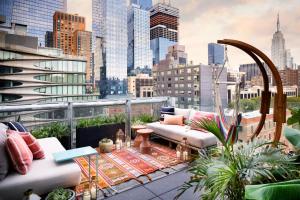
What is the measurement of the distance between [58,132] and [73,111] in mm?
539

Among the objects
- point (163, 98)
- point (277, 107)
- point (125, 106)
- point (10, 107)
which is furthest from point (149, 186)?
point (163, 98)

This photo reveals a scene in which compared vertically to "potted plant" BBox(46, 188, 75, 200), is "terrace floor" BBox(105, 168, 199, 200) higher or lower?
lower

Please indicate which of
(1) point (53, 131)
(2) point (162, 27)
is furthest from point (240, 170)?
(2) point (162, 27)

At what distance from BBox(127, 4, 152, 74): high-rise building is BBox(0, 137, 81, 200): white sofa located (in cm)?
9811

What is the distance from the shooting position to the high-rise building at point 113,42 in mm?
82625

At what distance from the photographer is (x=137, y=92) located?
250 feet

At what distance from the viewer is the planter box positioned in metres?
4.25

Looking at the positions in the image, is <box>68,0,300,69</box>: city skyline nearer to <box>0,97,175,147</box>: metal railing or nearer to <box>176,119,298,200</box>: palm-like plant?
<box>0,97,175,147</box>: metal railing

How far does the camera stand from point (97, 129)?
4.48 m

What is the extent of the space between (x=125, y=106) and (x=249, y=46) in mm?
3320

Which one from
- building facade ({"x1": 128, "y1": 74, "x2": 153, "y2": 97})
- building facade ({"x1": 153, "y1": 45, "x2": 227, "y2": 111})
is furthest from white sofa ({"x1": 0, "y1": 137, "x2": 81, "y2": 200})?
building facade ({"x1": 128, "y1": 74, "x2": 153, "y2": 97})

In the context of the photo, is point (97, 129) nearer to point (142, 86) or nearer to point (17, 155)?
point (17, 155)

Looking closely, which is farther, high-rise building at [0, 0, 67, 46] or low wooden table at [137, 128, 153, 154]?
high-rise building at [0, 0, 67, 46]

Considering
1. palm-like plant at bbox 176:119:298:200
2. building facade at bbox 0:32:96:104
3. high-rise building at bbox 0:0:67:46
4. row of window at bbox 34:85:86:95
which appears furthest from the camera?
high-rise building at bbox 0:0:67:46
